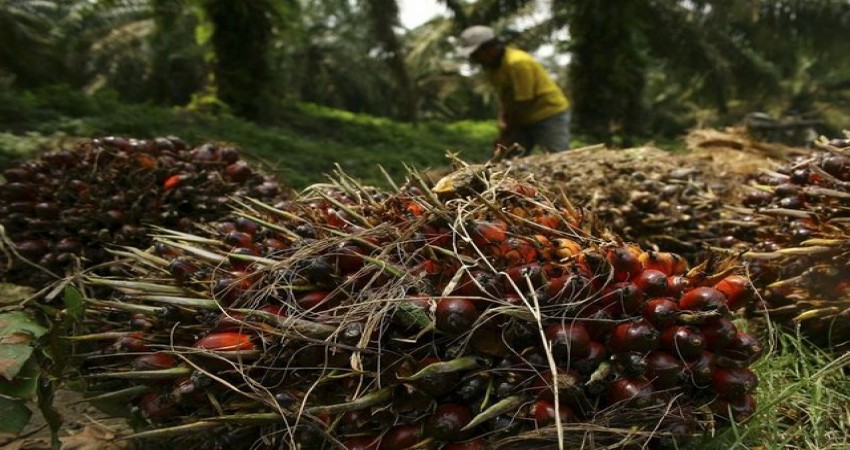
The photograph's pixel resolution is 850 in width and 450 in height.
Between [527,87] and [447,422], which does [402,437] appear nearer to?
[447,422]

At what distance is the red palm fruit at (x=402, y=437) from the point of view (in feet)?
4.21

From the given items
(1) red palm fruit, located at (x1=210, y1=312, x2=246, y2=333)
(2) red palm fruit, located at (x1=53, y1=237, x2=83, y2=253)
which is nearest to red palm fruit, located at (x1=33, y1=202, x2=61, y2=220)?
(2) red palm fruit, located at (x1=53, y1=237, x2=83, y2=253)

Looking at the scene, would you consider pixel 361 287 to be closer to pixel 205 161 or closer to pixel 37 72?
pixel 205 161

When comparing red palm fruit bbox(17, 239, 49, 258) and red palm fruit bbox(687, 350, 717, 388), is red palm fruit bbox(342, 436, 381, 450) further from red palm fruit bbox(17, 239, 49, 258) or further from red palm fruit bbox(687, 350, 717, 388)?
red palm fruit bbox(17, 239, 49, 258)

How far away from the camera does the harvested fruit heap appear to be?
128 centimetres

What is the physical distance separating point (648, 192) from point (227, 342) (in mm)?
2033

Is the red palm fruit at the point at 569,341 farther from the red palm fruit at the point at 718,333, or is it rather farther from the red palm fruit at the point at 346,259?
the red palm fruit at the point at 346,259

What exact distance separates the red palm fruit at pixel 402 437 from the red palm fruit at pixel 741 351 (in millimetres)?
641

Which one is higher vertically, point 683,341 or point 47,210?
point 47,210

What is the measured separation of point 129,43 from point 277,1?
9.25 meters

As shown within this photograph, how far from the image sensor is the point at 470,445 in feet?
4.17

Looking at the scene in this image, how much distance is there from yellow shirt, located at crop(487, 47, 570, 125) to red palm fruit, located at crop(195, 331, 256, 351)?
181 inches

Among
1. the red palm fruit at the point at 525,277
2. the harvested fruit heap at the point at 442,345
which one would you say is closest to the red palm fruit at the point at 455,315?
the harvested fruit heap at the point at 442,345

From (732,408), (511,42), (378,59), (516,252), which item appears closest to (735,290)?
(732,408)
